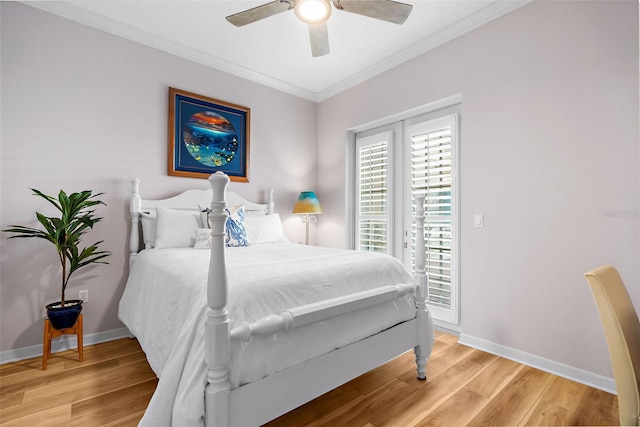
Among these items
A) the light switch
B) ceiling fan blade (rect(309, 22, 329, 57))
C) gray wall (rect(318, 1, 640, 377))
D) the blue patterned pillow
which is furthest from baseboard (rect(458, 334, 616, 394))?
ceiling fan blade (rect(309, 22, 329, 57))

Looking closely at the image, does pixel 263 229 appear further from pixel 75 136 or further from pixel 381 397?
pixel 381 397

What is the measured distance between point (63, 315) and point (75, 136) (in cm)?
144

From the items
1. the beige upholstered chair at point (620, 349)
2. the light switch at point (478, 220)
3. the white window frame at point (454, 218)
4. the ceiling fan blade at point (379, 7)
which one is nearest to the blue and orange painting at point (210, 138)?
the ceiling fan blade at point (379, 7)

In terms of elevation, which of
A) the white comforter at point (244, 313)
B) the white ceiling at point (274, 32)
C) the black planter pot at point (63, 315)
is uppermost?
the white ceiling at point (274, 32)

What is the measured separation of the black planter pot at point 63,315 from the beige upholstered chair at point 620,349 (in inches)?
116

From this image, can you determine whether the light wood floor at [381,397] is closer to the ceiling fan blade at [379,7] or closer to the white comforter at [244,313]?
the white comforter at [244,313]

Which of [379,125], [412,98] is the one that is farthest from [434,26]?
[379,125]

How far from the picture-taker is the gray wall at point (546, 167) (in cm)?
192

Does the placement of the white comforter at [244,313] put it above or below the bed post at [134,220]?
below

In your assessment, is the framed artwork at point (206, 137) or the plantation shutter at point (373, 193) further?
the plantation shutter at point (373, 193)

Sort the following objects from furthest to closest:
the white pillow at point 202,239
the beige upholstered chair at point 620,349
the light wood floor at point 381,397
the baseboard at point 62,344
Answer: the white pillow at point 202,239, the baseboard at point 62,344, the light wood floor at point 381,397, the beige upholstered chair at point 620,349

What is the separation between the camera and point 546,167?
7.25 feet

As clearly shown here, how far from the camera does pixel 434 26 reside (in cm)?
276

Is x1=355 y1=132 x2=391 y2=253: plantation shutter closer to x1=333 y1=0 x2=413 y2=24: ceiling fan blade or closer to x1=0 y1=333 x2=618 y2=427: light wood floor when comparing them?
x1=0 y1=333 x2=618 y2=427: light wood floor
